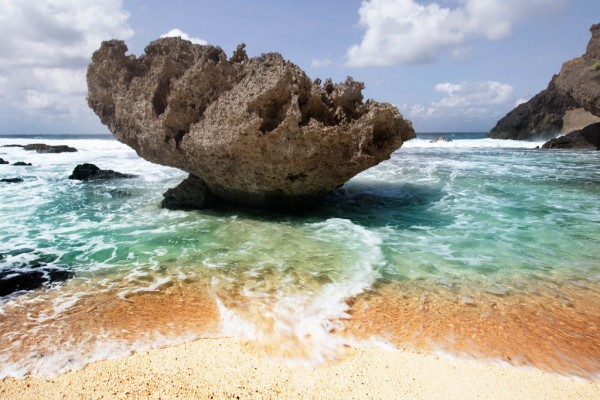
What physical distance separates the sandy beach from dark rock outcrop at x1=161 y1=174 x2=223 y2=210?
5971mm

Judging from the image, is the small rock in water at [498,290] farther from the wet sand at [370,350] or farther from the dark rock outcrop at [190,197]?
the dark rock outcrop at [190,197]

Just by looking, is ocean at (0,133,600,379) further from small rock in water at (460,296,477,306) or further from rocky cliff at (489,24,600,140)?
rocky cliff at (489,24,600,140)

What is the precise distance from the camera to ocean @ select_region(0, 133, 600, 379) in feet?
10.9

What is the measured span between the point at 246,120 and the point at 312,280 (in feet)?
11.5

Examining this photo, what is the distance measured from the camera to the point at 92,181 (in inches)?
540

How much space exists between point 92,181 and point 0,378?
12403 mm

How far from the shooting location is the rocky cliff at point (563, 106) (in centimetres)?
2262

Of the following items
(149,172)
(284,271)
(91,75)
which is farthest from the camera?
(149,172)

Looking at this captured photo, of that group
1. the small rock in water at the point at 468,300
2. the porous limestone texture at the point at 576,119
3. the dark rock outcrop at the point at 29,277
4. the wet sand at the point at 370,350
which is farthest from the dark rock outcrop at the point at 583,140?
the dark rock outcrop at the point at 29,277

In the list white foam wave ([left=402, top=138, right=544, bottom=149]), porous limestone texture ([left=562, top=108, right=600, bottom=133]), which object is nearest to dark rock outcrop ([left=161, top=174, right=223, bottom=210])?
white foam wave ([left=402, top=138, right=544, bottom=149])

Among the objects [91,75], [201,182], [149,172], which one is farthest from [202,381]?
[149,172]

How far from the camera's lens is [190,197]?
350 inches

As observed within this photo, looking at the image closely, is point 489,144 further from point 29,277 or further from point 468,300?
point 29,277

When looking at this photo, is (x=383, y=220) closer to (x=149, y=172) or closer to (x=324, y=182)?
(x=324, y=182)
